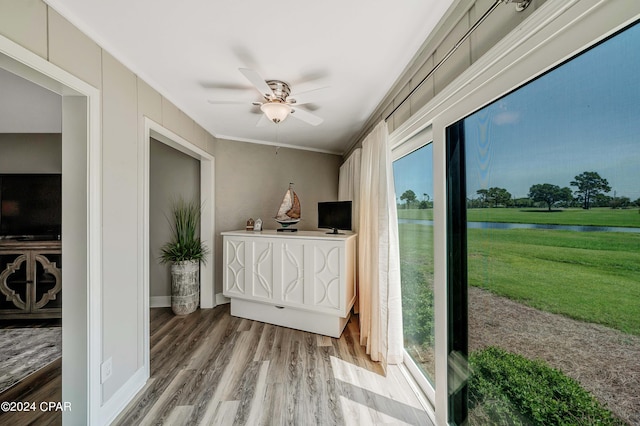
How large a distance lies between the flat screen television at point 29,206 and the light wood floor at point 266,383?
1.93 m

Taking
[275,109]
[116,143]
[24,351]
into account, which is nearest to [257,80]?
[275,109]

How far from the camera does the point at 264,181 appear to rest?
151 inches

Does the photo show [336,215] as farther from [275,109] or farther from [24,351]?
[24,351]

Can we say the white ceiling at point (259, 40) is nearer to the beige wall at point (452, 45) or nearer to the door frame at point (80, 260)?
the beige wall at point (452, 45)

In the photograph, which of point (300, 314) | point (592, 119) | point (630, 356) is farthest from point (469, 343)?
point (300, 314)

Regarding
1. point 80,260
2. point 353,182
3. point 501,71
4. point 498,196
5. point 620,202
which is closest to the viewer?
point 620,202

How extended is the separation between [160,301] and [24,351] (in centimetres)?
129

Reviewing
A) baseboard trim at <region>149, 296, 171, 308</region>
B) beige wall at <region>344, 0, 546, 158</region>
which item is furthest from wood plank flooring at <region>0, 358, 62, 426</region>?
beige wall at <region>344, 0, 546, 158</region>

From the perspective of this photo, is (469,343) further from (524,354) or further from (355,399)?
(355,399)

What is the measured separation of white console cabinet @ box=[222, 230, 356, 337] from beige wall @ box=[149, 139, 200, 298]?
1.03 meters

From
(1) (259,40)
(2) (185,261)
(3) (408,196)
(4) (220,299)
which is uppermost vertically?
(1) (259,40)

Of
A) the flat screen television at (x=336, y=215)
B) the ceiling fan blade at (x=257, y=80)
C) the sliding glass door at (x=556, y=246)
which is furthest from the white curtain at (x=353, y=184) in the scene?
the sliding glass door at (x=556, y=246)

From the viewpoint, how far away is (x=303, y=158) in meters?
4.07

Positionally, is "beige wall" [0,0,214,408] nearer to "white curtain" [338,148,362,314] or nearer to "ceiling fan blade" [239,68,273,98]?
"ceiling fan blade" [239,68,273,98]
